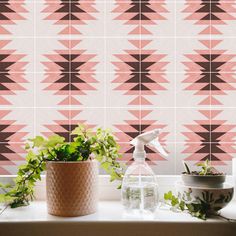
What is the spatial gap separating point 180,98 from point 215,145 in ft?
0.66

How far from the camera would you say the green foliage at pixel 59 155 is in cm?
94

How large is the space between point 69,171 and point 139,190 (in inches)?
8.6

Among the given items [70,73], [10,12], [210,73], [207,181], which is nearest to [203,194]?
[207,181]

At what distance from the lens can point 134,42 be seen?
1211 millimetres

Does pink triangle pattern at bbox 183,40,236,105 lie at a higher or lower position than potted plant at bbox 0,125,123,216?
higher

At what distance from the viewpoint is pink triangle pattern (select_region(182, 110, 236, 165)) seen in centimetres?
120

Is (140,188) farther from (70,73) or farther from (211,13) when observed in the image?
(211,13)

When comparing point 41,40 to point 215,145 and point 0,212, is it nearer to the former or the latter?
point 0,212

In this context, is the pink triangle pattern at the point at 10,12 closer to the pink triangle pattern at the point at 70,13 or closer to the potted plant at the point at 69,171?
the pink triangle pattern at the point at 70,13

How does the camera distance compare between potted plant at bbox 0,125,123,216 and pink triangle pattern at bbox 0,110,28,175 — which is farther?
pink triangle pattern at bbox 0,110,28,175

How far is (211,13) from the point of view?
121cm

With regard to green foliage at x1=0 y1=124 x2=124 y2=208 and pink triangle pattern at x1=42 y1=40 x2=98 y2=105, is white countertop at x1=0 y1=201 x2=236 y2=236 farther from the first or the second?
pink triangle pattern at x1=42 y1=40 x2=98 y2=105

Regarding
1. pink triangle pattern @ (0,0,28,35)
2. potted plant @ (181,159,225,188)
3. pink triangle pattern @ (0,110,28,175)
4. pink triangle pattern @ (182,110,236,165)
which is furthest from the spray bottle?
pink triangle pattern @ (0,0,28,35)

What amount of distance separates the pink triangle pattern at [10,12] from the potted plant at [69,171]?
1.58ft
